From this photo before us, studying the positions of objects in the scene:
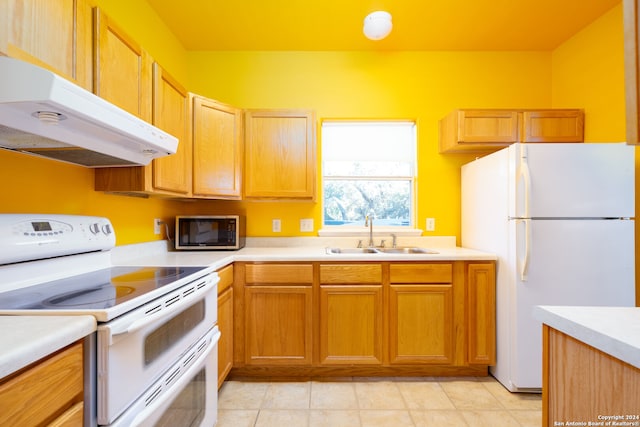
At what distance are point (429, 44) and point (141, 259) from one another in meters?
2.86

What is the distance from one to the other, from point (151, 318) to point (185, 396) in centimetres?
52

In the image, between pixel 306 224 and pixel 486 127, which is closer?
pixel 486 127

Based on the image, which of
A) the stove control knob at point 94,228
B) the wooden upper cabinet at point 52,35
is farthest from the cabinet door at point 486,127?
the stove control knob at point 94,228

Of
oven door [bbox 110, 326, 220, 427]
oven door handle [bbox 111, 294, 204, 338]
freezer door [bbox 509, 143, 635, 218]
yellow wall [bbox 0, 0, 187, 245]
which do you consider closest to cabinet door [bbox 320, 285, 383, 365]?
oven door [bbox 110, 326, 220, 427]

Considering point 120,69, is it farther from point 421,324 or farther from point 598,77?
point 598,77

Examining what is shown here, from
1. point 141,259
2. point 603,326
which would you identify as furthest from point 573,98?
point 141,259

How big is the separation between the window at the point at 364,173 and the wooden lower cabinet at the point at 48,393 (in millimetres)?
2177

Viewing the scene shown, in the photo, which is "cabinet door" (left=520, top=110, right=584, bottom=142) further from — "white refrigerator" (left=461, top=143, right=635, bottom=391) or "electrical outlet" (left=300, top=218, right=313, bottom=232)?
"electrical outlet" (left=300, top=218, right=313, bottom=232)

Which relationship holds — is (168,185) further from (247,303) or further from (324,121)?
(324,121)

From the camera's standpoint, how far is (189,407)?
131 centimetres

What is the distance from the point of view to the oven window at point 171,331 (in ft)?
3.42

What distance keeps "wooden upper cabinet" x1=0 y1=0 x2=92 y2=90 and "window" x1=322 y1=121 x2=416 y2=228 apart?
6.16ft

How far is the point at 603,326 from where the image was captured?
635mm

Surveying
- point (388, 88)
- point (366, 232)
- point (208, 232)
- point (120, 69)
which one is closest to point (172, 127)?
point (120, 69)
